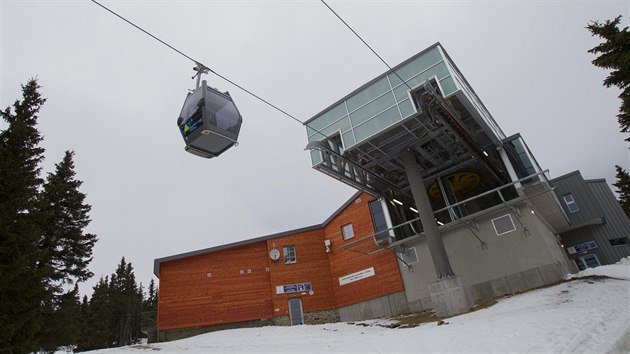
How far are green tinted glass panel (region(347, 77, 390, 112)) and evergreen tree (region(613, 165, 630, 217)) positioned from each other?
1252 inches

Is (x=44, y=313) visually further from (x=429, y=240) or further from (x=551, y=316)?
(x=551, y=316)

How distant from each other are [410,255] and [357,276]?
193 inches

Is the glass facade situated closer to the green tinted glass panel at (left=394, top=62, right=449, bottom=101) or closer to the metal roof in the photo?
the green tinted glass panel at (left=394, top=62, right=449, bottom=101)

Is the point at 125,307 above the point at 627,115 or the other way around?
above

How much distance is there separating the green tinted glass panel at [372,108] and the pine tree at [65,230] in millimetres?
18985

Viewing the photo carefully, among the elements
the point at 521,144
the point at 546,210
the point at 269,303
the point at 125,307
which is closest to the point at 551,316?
the point at 521,144

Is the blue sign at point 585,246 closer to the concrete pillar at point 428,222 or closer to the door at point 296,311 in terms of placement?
the concrete pillar at point 428,222

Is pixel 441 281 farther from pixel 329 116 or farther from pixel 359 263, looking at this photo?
pixel 329 116

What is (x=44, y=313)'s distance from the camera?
62.5ft

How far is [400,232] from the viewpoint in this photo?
25.2 metres

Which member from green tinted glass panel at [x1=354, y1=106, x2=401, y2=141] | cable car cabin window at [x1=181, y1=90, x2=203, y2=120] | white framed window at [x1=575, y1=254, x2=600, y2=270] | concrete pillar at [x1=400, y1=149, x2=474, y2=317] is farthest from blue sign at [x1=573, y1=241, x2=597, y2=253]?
cable car cabin window at [x1=181, y1=90, x2=203, y2=120]

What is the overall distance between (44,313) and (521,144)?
3056 centimetres

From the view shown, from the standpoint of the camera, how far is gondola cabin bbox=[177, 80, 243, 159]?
895 cm

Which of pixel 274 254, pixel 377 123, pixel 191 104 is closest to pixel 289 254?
pixel 274 254
